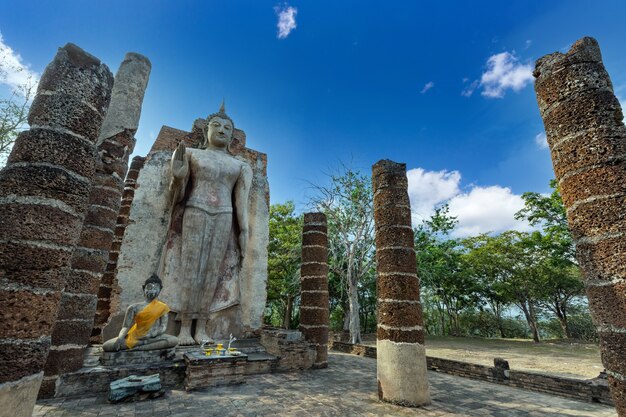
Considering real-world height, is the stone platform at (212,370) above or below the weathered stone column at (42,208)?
below

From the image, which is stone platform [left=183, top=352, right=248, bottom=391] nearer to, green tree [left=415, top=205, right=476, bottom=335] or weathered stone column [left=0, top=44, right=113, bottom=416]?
weathered stone column [left=0, top=44, right=113, bottom=416]

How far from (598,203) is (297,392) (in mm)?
5725

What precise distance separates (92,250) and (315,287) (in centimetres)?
631

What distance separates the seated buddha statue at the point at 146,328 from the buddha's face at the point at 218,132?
4.69 m

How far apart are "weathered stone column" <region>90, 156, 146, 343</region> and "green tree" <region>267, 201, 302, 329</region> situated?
10.4 m

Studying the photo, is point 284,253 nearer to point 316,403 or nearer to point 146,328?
point 146,328

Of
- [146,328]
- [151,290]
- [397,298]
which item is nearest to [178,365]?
[146,328]

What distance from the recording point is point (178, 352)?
24.3 feet

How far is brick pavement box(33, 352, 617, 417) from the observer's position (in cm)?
487

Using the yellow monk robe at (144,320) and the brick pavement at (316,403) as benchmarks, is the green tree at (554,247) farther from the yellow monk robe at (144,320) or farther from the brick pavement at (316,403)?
the yellow monk robe at (144,320)

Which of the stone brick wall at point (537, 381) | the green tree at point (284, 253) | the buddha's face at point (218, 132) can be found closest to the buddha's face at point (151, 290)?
the buddha's face at point (218, 132)

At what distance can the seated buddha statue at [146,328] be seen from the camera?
657 cm

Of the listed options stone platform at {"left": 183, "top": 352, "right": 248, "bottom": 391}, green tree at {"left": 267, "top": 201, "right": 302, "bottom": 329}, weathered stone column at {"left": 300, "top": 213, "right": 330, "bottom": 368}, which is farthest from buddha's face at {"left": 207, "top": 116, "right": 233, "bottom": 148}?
green tree at {"left": 267, "top": 201, "right": 302, "bottom": 329}

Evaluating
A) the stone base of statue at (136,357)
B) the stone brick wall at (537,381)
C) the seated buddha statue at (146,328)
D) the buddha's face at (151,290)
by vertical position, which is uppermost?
the buddha's face at (151,290)
